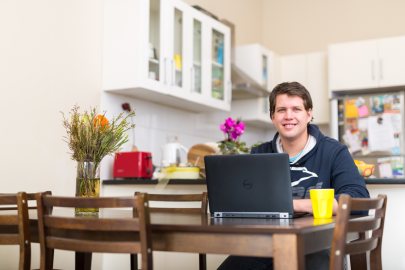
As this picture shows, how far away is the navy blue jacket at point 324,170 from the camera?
6.84 ft

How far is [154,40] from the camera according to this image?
340 centimetres

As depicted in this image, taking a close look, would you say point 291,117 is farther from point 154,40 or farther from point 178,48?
A: point 178,48

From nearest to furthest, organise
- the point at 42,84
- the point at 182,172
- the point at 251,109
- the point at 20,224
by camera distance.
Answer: the point at 20,224 → the point at 42,84 → the point at 182,172 → the point at 251,109

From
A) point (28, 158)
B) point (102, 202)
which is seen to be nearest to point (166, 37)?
point (28, 158)

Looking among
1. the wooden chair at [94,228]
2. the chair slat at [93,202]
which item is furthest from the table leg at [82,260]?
the chair slat at [93,202]

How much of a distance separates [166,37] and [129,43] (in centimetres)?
27

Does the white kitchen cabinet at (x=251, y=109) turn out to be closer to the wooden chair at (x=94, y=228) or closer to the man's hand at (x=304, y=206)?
the man's hand at (x=304, y=206)

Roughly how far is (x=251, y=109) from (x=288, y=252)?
3.55 meters

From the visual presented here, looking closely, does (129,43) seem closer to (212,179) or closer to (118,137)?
(118,137)

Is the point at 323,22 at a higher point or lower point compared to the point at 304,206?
higher

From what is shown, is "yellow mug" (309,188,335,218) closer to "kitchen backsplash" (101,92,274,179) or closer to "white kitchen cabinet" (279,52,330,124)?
"kitchen backsplash" (101,92,274,179)

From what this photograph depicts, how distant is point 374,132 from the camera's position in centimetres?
450

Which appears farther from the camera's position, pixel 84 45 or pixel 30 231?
pixel 84 45

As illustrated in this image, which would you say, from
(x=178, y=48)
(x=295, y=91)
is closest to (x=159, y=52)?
(x=178, y=48)
